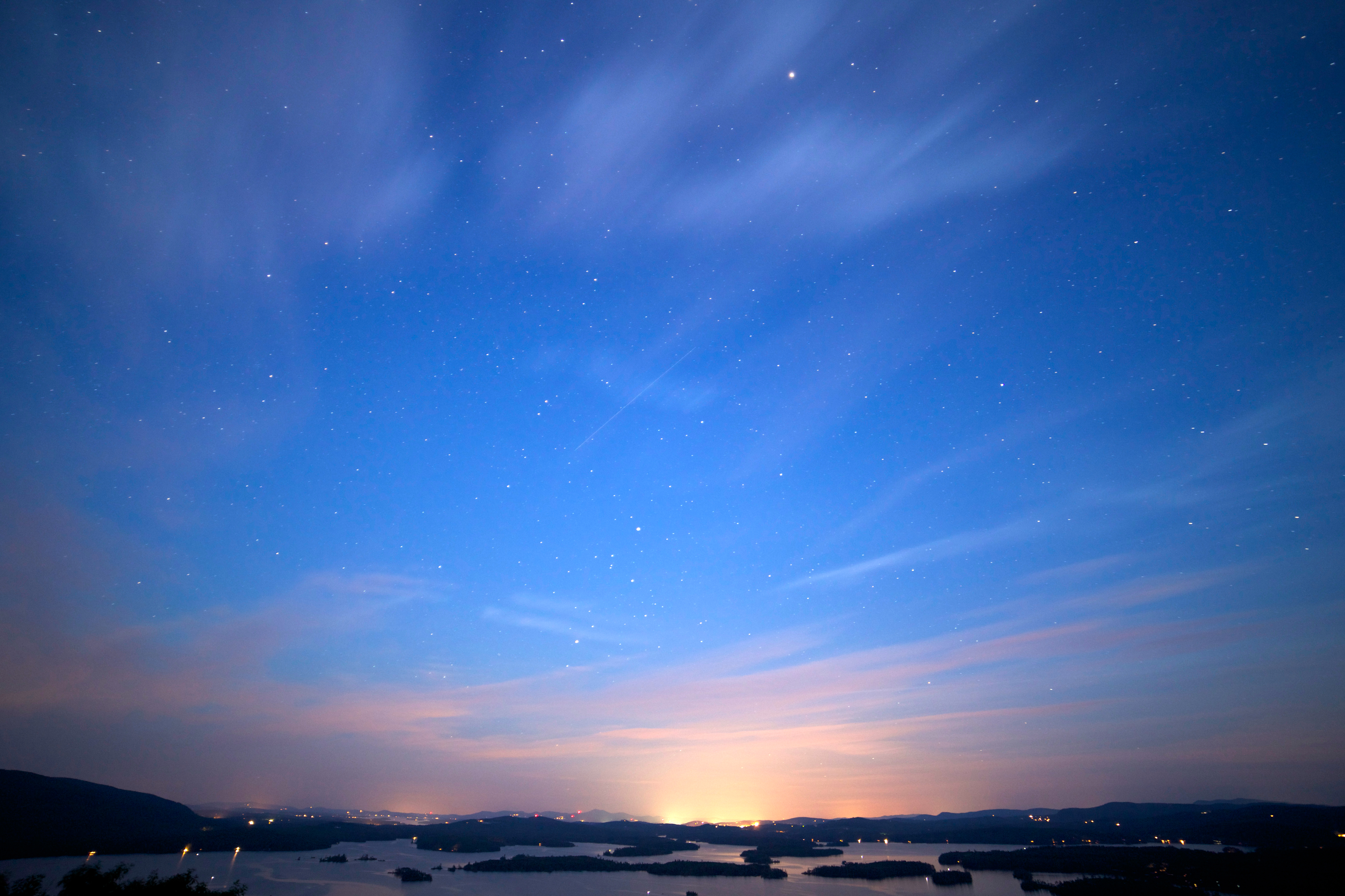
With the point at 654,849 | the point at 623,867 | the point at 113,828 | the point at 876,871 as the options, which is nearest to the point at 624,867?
the point at 623,867

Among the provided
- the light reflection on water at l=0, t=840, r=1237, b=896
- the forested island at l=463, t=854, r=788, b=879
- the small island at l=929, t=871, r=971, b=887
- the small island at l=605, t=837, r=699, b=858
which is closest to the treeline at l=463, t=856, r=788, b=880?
the forested island at l=463, t=854, r=788, b=879

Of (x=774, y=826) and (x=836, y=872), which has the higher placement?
(x=836, y=872)

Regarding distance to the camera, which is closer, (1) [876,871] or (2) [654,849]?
(1) [876,871]

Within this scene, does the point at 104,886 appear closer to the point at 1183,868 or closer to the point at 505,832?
the point at 1183,868

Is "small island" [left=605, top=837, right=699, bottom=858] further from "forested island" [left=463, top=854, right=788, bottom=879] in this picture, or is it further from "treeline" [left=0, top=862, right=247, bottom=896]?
"treeline" [left=0, top=862, right=247, bottom=896]

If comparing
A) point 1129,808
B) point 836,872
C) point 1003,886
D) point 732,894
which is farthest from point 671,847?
point 1129,808

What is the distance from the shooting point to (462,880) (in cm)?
8588

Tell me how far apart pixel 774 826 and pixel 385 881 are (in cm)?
15226

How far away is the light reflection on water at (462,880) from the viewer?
7256 cm

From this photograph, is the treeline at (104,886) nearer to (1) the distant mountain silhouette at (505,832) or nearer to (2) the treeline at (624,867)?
(2) the treeline at (624,867)

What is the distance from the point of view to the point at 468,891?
2938 inches

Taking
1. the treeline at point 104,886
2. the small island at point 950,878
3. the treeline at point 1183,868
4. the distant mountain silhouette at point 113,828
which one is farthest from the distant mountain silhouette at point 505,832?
the treeline at point 104,886

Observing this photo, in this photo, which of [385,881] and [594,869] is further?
[594,869]

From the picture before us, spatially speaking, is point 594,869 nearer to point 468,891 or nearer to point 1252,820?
point 468,891
